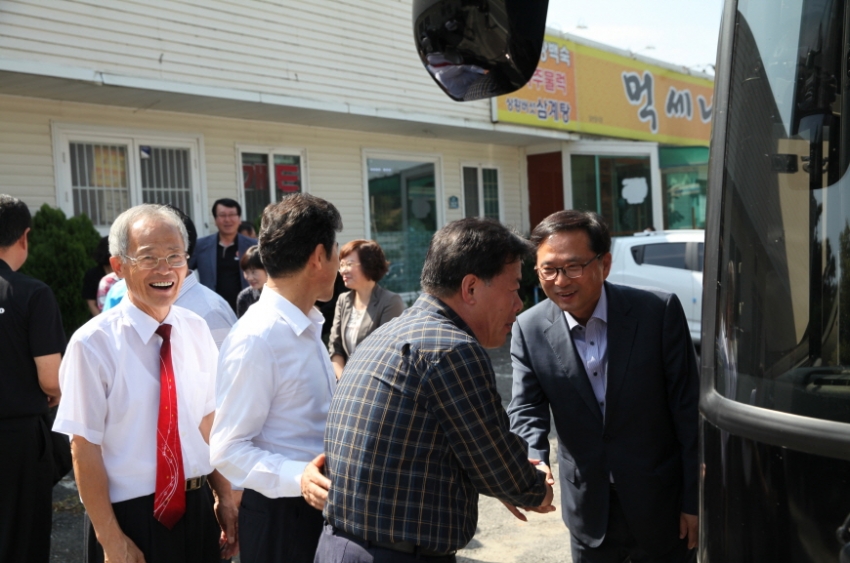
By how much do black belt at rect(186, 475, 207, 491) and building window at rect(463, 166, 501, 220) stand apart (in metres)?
12.9

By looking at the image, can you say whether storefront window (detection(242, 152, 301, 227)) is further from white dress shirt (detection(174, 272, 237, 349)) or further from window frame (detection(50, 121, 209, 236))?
white dress shirt (detection(174, 272, 237, 349))

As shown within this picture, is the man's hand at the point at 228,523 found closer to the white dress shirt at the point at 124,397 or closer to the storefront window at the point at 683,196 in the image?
the white dress shirt at the point at 124,397

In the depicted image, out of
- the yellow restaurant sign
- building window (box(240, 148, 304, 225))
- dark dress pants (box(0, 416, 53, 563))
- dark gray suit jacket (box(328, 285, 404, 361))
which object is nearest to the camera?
dark dress pants (box(0, 416, 53, 563))

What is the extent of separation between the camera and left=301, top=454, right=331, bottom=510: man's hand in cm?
220

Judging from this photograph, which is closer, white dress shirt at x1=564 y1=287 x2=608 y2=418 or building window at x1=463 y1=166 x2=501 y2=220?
white dress shirt at x1=564 y1=287 x2=608 y2=418

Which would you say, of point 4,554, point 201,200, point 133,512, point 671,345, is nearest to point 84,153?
point 201,200

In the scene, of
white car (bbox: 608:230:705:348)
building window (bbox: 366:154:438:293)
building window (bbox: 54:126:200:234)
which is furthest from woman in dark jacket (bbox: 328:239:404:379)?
building window (bbox: 366:154:438:293)

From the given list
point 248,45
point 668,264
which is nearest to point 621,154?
point 668,264

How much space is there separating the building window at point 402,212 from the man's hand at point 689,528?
11.0 metres

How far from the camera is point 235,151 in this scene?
11.6 meters

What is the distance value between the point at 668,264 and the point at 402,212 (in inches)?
204

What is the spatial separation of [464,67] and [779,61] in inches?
46.3

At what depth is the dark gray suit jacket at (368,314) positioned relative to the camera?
19.3 feet

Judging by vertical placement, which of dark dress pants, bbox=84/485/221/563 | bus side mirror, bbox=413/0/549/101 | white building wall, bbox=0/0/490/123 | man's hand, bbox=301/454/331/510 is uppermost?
white building wall, bbox=0/0/490/123
